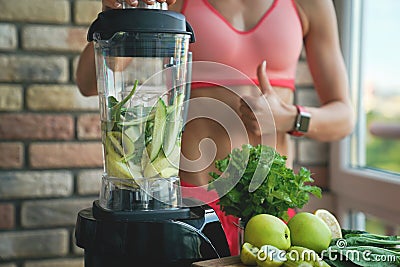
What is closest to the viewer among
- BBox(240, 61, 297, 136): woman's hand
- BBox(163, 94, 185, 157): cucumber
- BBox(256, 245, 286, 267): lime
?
BBox(256, 245, 286, 267): lime

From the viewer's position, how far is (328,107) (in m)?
1.51

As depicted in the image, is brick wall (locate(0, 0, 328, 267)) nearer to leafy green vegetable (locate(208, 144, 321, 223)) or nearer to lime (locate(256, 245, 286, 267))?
leafy green vegetable (locate(208, 144, 321, 223))

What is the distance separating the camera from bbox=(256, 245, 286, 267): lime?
0.77 m

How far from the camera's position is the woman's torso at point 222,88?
1346 mm

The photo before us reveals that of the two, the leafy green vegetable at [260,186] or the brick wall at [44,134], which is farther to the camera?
the brick wall at [44,134]

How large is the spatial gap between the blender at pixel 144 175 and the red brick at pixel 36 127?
34.4 inches

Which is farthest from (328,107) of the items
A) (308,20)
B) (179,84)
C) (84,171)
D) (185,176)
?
(84,171)

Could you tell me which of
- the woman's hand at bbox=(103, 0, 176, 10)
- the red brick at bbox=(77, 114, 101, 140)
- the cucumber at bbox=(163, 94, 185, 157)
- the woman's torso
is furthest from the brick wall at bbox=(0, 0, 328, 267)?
the cucumber at bbox=(163, 94, 185, 157)

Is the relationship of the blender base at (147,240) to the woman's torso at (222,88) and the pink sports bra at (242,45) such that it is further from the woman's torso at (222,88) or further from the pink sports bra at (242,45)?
the pink sports bra at (242,45)

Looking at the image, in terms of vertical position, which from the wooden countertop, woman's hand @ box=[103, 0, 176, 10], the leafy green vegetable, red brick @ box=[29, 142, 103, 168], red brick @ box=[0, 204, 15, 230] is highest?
woman's hand @ box=[103, 0, 176, 10]

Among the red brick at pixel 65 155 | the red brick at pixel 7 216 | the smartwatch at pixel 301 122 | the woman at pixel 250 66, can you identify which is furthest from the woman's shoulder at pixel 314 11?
the red brick at pixel 7 216

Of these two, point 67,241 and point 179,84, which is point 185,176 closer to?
point 179,84

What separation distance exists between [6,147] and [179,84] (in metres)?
0.92

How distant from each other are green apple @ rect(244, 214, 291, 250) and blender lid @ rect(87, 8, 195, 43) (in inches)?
11.3
